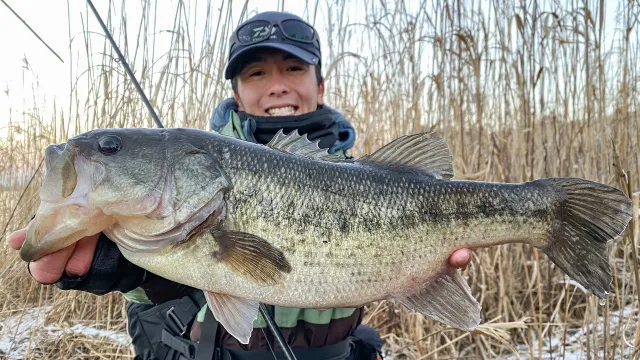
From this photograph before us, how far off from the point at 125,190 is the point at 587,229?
1498mm

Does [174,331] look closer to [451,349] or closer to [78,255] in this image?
[78,255]

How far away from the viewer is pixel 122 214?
1.29 m

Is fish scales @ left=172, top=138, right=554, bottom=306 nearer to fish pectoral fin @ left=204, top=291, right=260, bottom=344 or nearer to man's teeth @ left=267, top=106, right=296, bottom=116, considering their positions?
fish pectoral fin @ left=204, top=291, right=260, bottom=344

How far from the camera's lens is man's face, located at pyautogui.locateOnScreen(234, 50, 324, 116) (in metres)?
2.50

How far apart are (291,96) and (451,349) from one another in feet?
5.95

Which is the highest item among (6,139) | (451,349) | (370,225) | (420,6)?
(420,6)

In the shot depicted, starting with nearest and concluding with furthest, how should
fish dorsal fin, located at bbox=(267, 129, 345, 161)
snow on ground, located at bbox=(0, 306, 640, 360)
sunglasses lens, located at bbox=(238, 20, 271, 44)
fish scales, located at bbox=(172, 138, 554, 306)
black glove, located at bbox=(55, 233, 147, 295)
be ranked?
fish scales, located at bbox=(172, 138, 554, 306)
black glove, located at bbox=(55, 233, 147, 295)
fish dorsal fin, located at bbox=(267, 129, 345, 161)
sunglasses lens, located at bbox=(238, 20, 271, 44)
snow on ground, located at bbox=(0, 306, 640, 360)

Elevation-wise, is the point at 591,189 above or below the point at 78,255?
above

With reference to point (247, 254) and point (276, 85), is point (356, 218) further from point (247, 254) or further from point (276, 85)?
point (276, 85)

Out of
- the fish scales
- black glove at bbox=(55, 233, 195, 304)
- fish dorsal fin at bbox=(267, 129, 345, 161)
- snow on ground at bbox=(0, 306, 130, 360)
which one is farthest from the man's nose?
snow on ground at bbox=(0, 306, 130, 360)

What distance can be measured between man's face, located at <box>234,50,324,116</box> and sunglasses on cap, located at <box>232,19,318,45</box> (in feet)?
0.29

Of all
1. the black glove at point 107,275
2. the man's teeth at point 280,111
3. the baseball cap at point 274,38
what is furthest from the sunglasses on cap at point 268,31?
the black glove at point 107,275

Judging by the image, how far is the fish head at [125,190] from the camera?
4.01 feet

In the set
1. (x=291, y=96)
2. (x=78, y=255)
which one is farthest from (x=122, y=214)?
(x=291, y=96)
